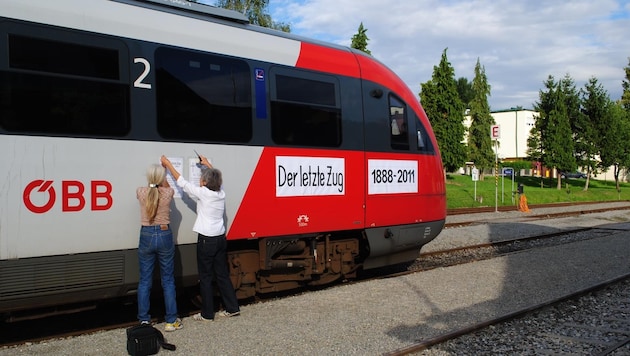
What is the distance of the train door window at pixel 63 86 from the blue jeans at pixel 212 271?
60.1 inches

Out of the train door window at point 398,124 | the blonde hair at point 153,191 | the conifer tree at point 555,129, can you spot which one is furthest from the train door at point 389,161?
the conifer tree at point 555,129

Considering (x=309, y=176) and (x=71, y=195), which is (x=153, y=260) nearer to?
(x=71, y=195)

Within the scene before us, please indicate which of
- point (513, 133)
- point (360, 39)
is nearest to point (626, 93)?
point (513, 133)

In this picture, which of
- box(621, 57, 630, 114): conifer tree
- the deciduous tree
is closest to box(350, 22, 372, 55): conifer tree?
the deciduous tree

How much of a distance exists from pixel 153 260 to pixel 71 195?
1.05m

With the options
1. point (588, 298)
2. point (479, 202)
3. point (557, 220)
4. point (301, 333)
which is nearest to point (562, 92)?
point (479, 202)

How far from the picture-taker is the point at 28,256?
16.9 feet

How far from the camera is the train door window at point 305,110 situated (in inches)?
280

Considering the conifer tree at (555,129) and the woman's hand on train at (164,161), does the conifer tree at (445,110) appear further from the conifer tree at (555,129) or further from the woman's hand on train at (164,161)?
the woman's hand on train at (164,161)

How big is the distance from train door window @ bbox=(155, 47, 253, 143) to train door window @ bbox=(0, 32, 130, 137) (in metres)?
0.46

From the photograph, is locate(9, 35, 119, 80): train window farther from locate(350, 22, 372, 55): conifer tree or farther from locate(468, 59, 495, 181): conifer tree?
locate(468, 59, 495, 181): conifer tree

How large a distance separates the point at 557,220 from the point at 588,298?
13785 mm

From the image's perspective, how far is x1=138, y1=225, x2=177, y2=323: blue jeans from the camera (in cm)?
568

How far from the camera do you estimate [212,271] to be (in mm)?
6414
